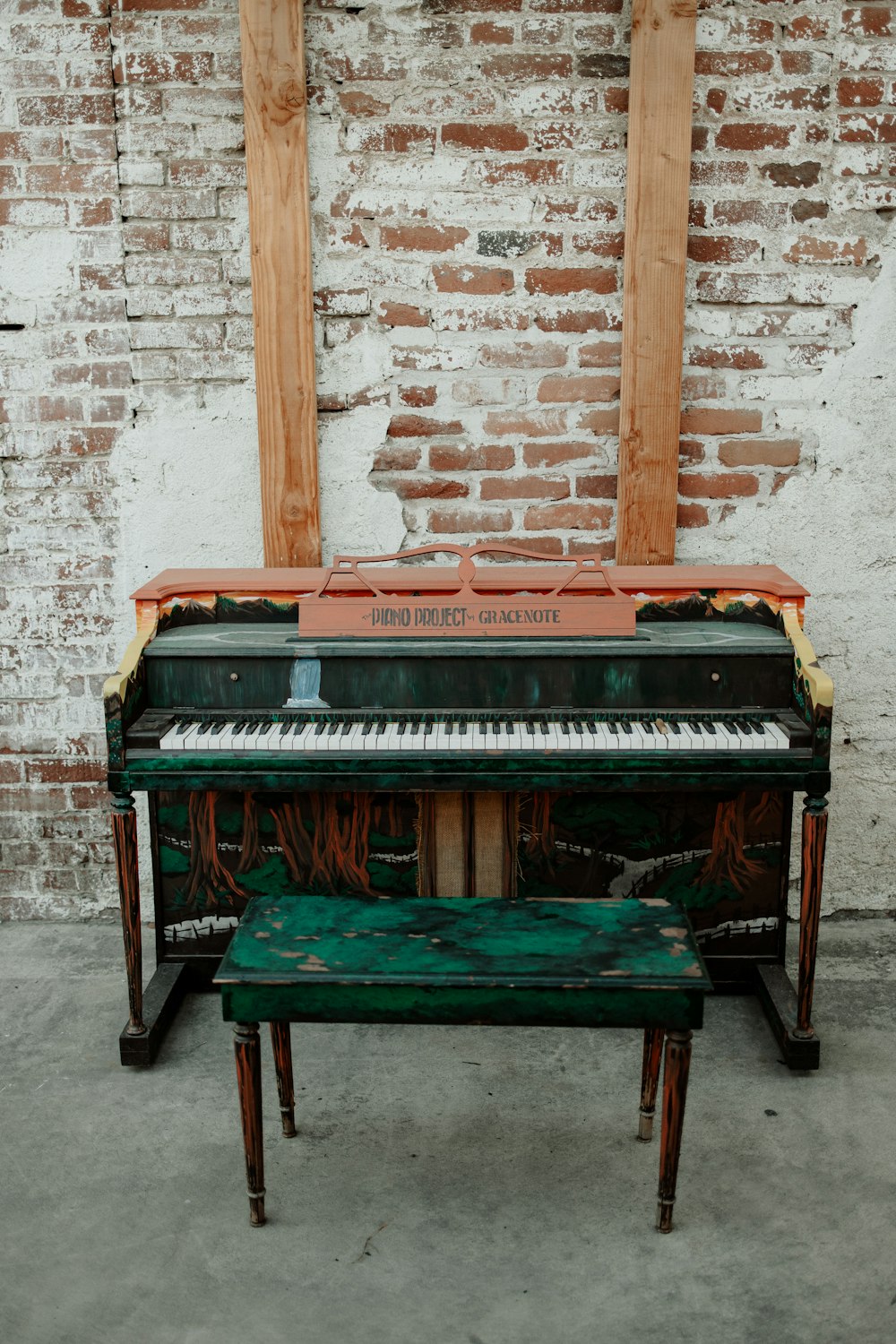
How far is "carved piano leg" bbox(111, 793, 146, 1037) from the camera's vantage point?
2.68 meters

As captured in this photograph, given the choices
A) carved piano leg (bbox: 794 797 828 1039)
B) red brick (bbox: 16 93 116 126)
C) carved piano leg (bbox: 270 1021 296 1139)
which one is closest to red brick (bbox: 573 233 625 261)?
red brick (bbox: 16 93 116 126)

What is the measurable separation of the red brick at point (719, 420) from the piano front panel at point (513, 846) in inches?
41.0

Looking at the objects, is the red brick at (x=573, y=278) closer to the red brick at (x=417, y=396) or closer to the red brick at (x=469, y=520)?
the red brick at (x=417, y=396)

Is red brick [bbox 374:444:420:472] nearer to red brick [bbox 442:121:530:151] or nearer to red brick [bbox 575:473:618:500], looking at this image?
red brick [bbox 575:473:618:500]

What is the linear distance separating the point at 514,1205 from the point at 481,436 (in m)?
1.99

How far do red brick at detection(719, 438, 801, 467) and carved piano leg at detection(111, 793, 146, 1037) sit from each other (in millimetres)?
1884

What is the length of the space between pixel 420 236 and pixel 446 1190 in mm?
2392

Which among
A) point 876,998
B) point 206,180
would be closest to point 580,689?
point 876,998

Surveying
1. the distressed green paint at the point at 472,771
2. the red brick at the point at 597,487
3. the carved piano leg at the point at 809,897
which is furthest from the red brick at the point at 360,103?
the carved piano leg at the point at 809,897

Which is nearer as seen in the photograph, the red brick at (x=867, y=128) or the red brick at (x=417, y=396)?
the red brick at (x=867, y=128)

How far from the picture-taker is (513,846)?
3.03 metres

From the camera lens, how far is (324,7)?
3.11 metres

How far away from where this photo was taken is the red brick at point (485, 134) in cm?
315

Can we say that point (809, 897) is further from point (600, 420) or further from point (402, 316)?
point (402, 316)
